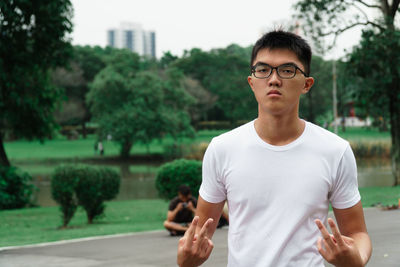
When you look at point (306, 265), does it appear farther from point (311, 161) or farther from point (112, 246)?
point (112, 246)

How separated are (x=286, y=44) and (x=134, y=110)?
128 ft

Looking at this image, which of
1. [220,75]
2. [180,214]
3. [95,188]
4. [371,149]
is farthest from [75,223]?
[220,75]

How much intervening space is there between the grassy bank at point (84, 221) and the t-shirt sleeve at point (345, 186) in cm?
932

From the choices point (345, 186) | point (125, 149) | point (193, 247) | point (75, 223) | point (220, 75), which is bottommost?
point (125, 149)

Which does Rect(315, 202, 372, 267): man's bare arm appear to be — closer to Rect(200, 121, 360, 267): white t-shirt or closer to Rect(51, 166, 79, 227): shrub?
Rect(200, 121, 360, 267): white t-shirt

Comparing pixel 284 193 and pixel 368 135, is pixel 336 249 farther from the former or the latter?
pixel 368 135

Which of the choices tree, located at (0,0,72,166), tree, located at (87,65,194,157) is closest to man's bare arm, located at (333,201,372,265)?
tree, located at (0,0,72,166)

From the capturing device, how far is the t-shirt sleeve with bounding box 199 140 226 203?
8.79 ft

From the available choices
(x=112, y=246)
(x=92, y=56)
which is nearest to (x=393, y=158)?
(x=112, y=246)

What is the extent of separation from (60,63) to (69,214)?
8.64 meters

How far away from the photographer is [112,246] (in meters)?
10.2

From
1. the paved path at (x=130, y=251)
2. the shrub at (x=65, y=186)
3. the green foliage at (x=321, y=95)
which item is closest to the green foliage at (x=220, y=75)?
the green foliage at (x=321, y=95)

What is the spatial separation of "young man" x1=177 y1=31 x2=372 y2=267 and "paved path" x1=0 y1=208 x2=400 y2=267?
18.5 ft

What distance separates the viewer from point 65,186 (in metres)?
13.5
